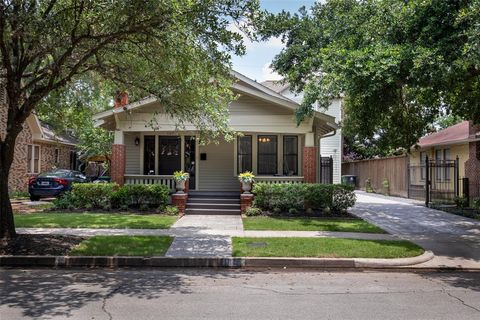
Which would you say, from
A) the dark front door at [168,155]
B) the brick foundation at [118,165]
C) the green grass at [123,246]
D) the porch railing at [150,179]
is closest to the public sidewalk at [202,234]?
the green grass at [123,246]

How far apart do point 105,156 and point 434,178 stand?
1976cm

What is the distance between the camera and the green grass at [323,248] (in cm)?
992

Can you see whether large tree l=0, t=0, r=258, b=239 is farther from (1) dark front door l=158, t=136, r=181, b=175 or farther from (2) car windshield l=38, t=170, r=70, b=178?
(2) car windshield l=38, t=170, r=70, b=178

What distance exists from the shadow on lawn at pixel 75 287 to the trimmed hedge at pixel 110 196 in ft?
25.8

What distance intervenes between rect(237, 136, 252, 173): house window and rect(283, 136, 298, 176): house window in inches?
56.5

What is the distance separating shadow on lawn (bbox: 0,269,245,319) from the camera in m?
6.34

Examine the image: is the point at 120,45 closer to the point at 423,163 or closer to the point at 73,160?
the point at 423,163

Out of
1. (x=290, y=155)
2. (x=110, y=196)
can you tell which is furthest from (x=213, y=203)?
(x=290, y=155)

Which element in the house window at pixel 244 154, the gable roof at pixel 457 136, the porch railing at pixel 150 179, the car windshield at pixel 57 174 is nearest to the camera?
the porch railing at pixel 150 179

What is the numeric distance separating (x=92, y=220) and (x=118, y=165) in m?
4.14

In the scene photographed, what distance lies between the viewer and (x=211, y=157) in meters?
20.0

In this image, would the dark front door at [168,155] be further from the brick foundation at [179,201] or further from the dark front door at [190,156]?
the brick foundation at [179,201]

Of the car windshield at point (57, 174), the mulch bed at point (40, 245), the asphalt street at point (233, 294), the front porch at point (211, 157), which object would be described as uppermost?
the front porch at point (211, 157)

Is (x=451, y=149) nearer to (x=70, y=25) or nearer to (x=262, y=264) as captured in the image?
(x=262, y=264)
